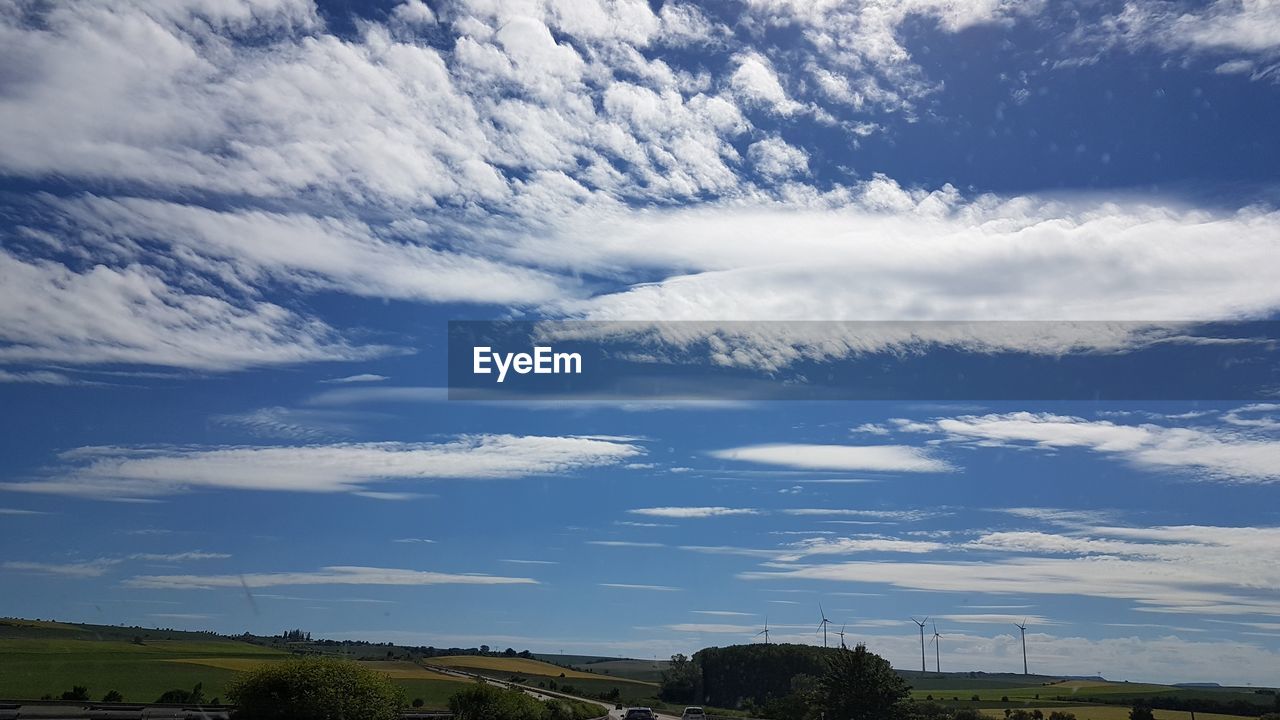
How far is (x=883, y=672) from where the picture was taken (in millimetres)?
64125

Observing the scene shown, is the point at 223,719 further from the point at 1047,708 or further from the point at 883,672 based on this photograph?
the point at 1047,708

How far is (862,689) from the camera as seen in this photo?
63562 millimetres

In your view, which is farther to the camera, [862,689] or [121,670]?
[121,670]

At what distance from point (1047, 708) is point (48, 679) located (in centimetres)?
10975

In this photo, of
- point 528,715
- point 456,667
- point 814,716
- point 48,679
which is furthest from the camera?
point 456,667

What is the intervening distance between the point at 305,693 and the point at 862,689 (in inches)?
1492

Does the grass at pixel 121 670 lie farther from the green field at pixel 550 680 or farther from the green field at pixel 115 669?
the green field at pixel 550 680

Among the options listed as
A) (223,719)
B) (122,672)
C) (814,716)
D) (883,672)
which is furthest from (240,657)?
(223,719)

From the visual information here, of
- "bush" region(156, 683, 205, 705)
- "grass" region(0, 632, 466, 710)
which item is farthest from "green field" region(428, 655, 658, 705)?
"bush" region(156, 683, 205, 705)

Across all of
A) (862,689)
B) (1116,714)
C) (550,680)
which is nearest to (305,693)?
(862,689)

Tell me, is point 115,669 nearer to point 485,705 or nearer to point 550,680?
point 485,705

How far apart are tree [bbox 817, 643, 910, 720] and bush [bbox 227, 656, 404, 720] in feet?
112

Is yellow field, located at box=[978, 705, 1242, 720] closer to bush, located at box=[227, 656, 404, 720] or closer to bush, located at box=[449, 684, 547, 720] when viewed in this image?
bush, located at box=[449, 684, 547, 720]

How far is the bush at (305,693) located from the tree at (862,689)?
3417 cm
